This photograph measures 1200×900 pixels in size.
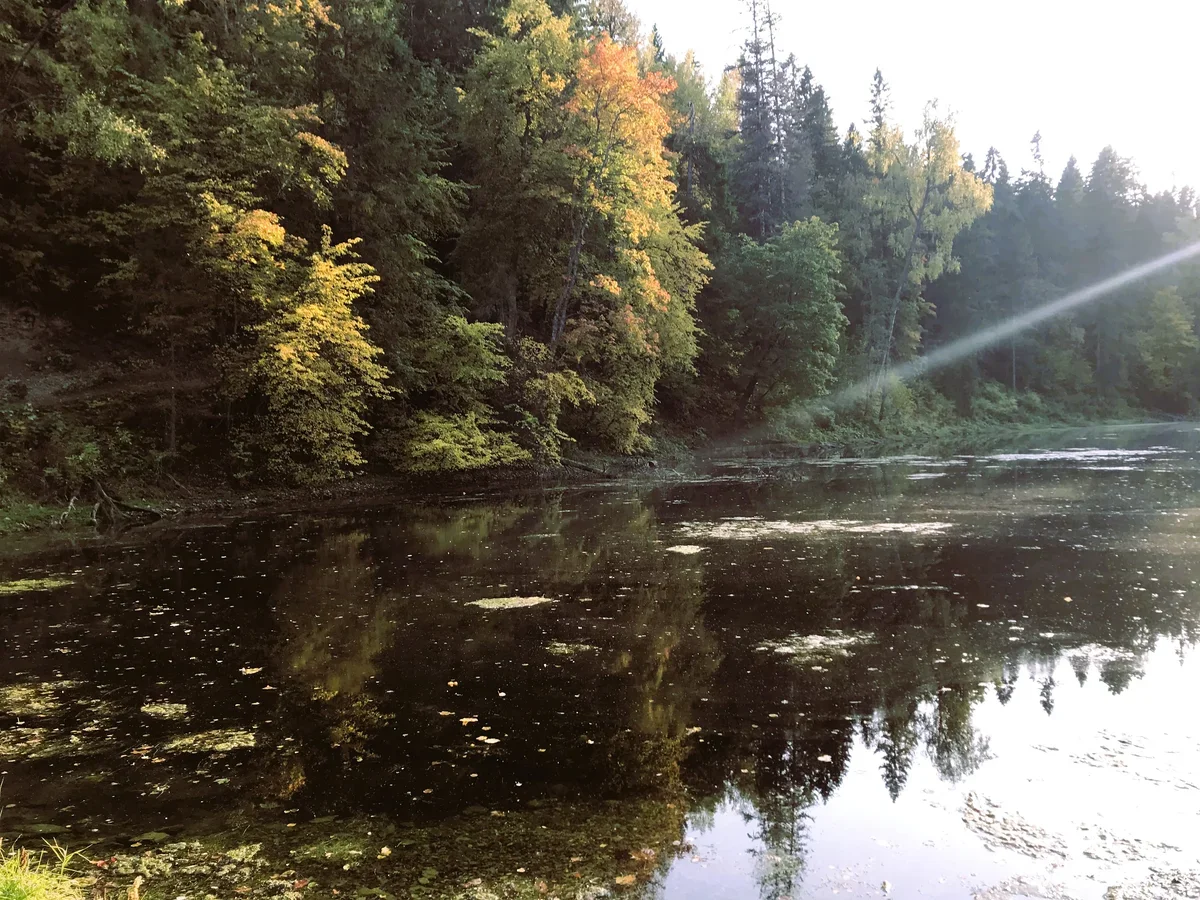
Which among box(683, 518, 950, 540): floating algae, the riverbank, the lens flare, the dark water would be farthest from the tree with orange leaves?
the lens flare

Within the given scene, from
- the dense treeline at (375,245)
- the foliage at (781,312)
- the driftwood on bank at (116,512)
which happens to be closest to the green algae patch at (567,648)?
the driftwood on bank at (116,512)

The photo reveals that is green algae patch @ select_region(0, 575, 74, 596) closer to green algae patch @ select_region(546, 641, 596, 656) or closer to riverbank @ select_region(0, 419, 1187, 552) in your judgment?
riverbank @ select_region(0, 419, 1187, 552)

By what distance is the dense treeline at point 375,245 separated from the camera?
53.3ft

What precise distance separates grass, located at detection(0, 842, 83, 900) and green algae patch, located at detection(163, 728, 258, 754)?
130cm

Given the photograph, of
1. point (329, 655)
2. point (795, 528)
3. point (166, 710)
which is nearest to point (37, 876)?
point (166, 710)

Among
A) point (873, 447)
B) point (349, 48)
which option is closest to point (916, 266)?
point (873, 447)

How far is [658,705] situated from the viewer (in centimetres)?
593

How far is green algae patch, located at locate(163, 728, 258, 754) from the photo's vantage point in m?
5.21

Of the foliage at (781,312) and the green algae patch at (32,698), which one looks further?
the foliage at (781,312)

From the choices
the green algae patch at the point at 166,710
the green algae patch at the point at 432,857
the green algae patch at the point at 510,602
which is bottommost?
the green algae patch at the point at 432,857

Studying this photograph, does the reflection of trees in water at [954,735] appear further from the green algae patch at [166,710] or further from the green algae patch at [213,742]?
the green algae patch at [166,710]

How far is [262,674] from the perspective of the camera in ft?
22.2

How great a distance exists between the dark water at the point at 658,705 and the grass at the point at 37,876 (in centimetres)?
→ 27

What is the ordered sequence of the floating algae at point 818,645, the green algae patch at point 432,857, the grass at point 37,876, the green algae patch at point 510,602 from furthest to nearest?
1. the green algae patch at point 510,602
2. the floating algae at point 818,645
3. the green algae patch at point 432,857
4. the grass at point 37,876
